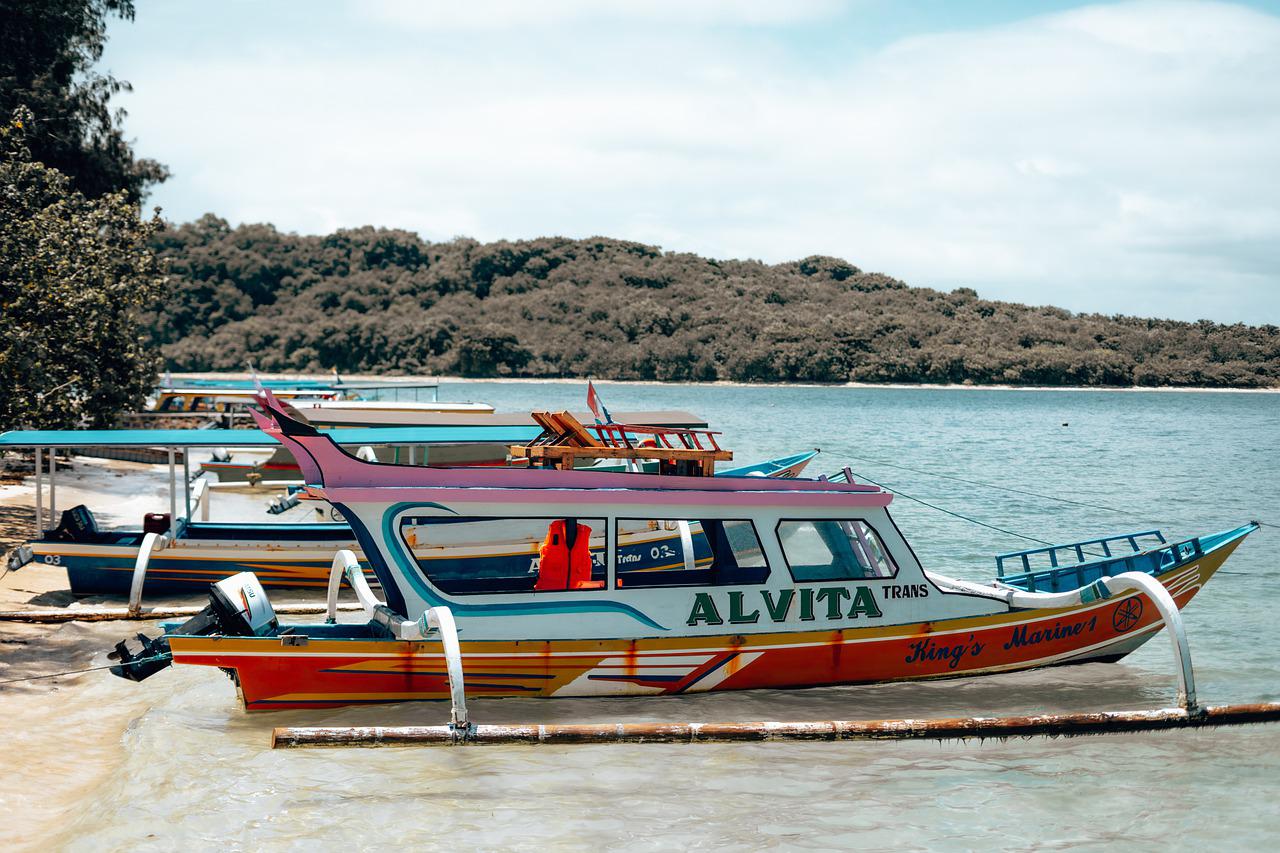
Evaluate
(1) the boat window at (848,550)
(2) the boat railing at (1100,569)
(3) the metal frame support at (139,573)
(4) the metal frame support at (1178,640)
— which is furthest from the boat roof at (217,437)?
(4) the metal frame support at (1178,640)

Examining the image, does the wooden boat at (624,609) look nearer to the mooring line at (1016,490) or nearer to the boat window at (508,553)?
the boat window at (508,553)

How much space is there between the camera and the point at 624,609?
1016 centimetres

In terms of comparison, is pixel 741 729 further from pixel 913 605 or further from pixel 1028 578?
pixel 1028 578

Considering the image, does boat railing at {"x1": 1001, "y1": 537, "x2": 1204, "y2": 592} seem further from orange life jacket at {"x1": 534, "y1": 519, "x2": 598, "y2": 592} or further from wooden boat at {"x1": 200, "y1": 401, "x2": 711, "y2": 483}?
wooden boat at {"x1": 200, "y1": 401, "x2": 711, "y2": 483}

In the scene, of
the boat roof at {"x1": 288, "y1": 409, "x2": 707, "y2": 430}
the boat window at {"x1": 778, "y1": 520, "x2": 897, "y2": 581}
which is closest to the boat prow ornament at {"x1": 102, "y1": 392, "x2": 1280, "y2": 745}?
the boat window at {"x1": 778, "y1": 520, "x2": 897, "y2": 581}

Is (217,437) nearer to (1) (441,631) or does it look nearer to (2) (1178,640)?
(1) (441,631)

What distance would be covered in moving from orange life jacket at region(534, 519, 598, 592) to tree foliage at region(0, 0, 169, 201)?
23.1 metres

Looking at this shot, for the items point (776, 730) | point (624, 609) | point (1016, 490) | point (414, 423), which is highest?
point (414, 423)

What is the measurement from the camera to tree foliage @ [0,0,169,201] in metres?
30.0

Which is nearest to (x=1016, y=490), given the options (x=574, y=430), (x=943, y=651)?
(x=943, y=651)

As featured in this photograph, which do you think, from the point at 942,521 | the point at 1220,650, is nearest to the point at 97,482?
the point at 942,521

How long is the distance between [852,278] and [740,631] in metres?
146

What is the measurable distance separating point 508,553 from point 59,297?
32.4 ft

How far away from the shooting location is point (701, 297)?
140500 millimetres
